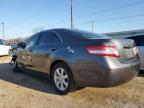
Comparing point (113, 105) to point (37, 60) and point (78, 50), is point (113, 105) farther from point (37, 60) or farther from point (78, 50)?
point (37, 60)

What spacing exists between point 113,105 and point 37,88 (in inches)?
90.8

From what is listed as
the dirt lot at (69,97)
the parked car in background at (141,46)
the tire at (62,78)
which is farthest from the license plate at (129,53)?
→ the parked car in background at (141,46)

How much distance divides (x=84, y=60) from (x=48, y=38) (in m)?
1.78

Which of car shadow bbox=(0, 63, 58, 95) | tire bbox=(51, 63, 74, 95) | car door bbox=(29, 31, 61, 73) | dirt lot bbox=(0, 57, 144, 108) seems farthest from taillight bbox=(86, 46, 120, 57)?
car shadow bbox=(0, 63, 58, 95)

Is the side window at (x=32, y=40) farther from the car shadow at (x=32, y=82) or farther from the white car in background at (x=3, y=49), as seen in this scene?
the white car in background at (x=3, y=49)

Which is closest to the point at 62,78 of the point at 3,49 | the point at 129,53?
the point at 129,53

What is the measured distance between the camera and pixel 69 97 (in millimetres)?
5184

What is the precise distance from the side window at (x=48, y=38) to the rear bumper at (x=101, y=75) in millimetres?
1161

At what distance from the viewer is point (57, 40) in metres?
5.80

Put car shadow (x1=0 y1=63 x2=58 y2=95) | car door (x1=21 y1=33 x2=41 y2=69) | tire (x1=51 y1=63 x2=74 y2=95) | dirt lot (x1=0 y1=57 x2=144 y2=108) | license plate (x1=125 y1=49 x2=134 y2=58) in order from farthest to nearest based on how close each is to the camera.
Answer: car door (x1=21 y1=33 x2=41 y2=69) < car shadow (x1=0 y1=63 x2=58 y2=95) < tire (x1=51 y1=63 x2=74 y2=95) < license plate (x1=125 y1=49 x2=134 y2=58) < dirt lot (x1=0 y1=57 x2=144 y2=108)

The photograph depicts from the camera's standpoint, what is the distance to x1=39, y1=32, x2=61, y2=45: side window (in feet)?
19.4

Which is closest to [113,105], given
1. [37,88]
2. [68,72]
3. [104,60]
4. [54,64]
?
[104,60]

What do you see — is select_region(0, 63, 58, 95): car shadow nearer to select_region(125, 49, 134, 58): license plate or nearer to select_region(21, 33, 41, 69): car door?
select_region(21, 33, 41, 69): car door

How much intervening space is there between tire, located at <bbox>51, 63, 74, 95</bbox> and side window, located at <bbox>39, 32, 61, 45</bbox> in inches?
26.9
